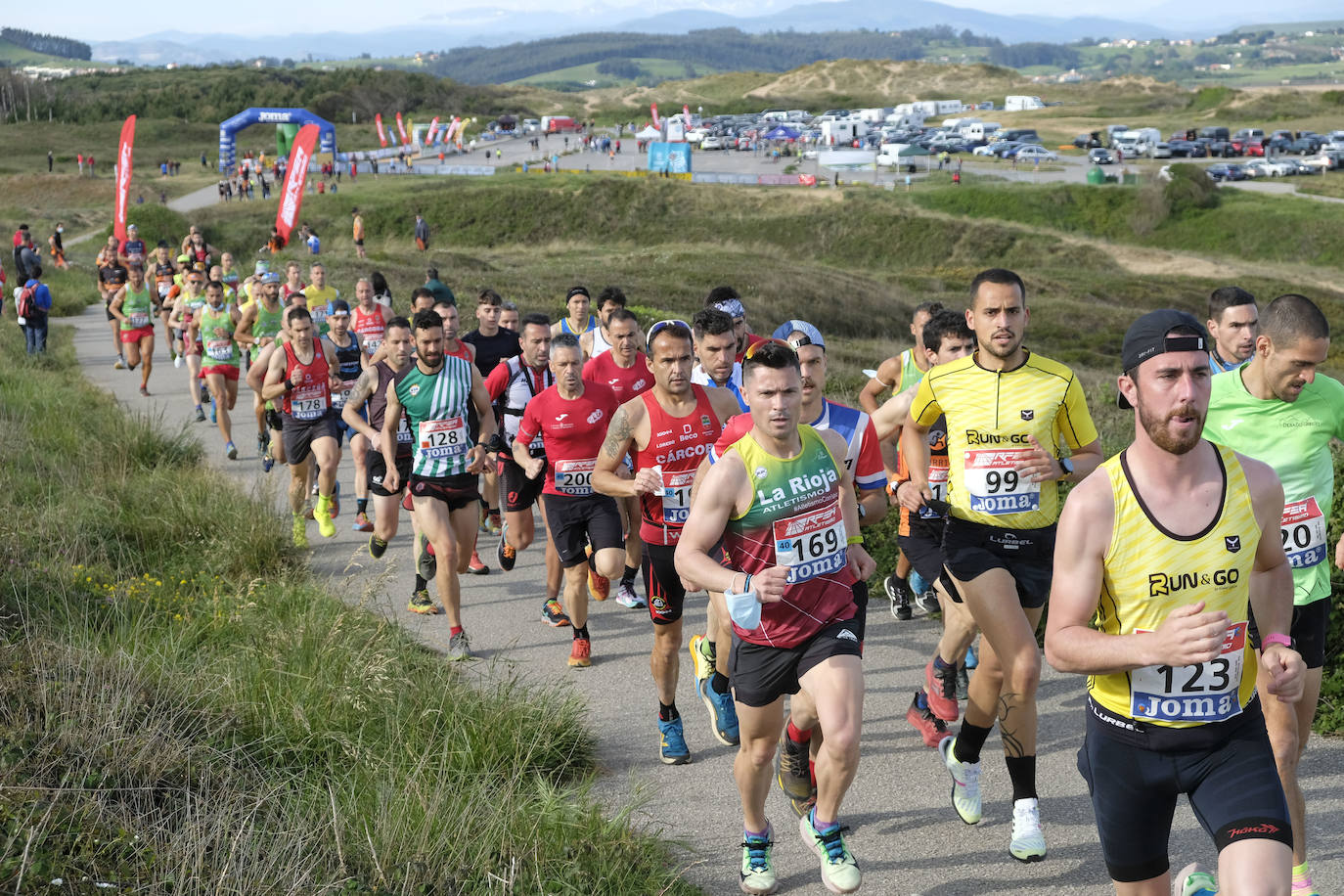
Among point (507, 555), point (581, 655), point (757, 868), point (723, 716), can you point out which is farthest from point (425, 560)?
point (757, 868)

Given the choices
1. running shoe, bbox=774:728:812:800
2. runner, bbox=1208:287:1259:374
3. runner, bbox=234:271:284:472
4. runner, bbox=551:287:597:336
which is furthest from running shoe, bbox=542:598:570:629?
runner, bbox=234:271:284:472

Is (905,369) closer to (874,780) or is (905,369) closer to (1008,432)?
(1008,432)

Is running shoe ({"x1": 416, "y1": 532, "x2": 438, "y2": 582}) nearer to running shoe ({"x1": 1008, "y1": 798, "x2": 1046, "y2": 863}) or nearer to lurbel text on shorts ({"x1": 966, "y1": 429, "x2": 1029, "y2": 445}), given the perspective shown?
lurbel text on shorts ({"x1": 966, "y1": 429, "x2": 1029, "y2": 445})

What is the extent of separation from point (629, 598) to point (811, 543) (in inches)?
188

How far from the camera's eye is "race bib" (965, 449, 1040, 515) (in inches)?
234

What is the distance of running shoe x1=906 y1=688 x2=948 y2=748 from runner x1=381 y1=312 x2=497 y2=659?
123 inches


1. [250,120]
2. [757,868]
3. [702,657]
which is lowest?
[757,868]

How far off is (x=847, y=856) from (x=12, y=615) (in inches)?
203

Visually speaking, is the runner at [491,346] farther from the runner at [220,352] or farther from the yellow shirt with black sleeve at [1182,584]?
the yellow shirt with black sleeve at [1182,584]

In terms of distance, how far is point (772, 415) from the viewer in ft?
17.3

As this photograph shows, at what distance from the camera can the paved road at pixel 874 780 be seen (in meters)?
5.50

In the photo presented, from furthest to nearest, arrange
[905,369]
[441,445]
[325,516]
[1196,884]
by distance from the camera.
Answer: [325,516] → [441,445] → [905,369] → [1196,884]

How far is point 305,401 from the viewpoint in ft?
38.8

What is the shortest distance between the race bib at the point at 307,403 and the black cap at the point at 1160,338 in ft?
30.4
